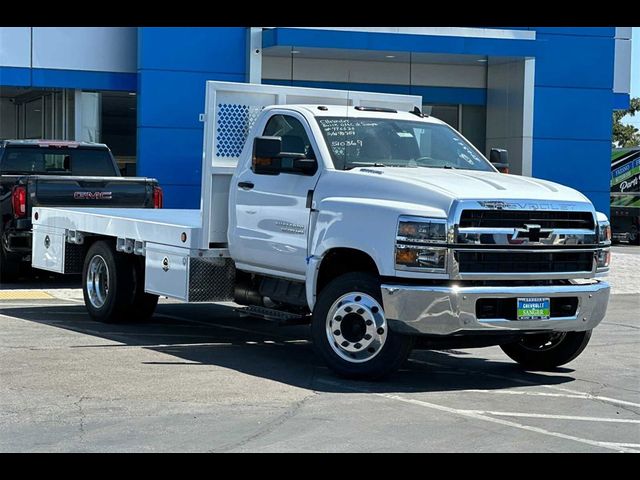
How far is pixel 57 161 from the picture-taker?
1728 centimetres

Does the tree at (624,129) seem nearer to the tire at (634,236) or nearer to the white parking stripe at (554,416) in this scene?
the tire at (634,236)

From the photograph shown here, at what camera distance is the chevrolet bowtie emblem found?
903 centimetres

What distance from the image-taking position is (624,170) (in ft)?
126

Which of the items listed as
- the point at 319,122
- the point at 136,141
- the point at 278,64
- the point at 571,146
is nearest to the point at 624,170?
the point at 571,146

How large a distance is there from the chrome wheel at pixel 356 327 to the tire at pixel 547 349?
1.65 metres

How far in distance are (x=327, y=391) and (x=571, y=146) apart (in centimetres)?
1804

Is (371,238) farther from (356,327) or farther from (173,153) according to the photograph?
(173,153)

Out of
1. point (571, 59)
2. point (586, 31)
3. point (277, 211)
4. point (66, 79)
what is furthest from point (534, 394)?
point (586, 31)

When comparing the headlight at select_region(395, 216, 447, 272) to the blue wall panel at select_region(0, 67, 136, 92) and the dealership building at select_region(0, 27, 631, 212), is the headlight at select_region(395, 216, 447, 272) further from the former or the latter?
the blue wall panel at select_region(0, 67, 136, 92)

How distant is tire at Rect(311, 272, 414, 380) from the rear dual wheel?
3589mm
